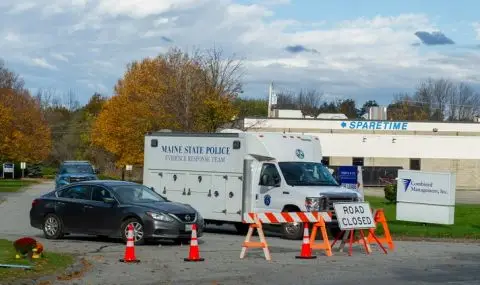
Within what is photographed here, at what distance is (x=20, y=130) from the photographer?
78812mm

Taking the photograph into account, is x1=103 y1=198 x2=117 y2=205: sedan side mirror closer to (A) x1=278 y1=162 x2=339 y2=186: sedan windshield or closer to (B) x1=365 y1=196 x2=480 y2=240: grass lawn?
(A) x1=278 y1=162 x2=339 y2=186: sedan windshield

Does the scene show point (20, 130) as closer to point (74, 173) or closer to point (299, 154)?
point (74, 173)

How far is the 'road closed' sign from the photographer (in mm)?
18969

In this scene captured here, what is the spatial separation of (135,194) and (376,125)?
181ft

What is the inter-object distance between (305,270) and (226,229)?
477 inches

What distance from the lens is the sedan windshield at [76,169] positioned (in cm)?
4462

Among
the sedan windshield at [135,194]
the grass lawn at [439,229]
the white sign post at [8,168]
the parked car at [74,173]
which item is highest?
the sedan windshield at [135,194]

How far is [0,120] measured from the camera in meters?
73.2

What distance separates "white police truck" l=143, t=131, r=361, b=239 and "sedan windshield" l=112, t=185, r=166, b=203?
3.45m

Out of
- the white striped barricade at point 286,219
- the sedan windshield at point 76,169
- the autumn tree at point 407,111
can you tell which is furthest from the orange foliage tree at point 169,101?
the autumn tree at point 407,111

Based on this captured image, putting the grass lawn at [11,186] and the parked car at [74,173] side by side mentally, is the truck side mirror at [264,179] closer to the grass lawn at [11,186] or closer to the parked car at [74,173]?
the parked car at [74,173]

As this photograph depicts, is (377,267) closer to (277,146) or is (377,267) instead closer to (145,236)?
(145,236)

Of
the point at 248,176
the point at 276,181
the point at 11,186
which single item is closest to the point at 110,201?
the point at 248,176

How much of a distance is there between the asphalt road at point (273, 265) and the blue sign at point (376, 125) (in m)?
51.4
